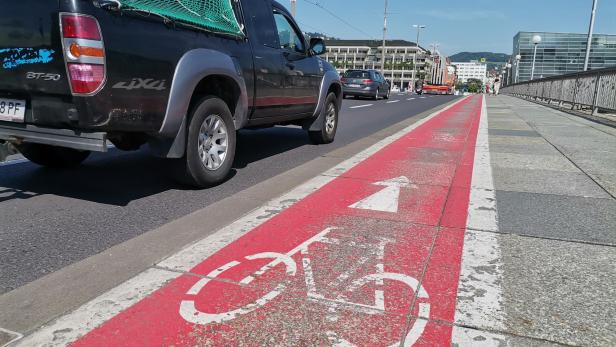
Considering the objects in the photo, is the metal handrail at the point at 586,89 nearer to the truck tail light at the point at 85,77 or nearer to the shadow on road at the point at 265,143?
the shadow on road at the point at 265,143

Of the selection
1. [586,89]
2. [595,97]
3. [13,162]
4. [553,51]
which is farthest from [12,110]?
[553,51]

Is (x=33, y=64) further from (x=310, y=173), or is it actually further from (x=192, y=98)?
(x=310, y=173)

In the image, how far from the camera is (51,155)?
16.4 ft

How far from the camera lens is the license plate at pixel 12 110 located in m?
3.63

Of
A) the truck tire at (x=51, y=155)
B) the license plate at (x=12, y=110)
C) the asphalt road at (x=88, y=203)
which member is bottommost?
the asphalt road at (x=88, y=203)

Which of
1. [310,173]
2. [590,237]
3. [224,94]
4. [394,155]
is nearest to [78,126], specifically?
[224,94]

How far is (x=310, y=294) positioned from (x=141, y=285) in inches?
Answer: 36.2

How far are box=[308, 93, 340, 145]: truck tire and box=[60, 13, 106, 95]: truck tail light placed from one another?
15.0 ft

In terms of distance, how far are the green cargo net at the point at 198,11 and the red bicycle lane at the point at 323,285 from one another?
1890 millimetres

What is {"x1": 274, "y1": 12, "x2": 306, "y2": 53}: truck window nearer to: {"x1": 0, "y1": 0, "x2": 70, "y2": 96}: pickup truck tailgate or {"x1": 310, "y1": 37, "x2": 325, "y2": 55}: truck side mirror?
{"x1": 310, "y1": 37, "x2": 325, "y2": 55}: truck side mirror

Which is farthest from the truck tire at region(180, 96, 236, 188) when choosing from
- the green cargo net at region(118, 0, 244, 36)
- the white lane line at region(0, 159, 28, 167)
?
the white lane line at region(0, 159, 28, 167)

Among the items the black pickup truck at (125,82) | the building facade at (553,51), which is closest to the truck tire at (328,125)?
the black pickup truck at (125,82)

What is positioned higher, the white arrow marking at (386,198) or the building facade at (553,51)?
the building facade at (553,51)

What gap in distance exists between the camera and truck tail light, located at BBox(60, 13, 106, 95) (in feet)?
10.5
